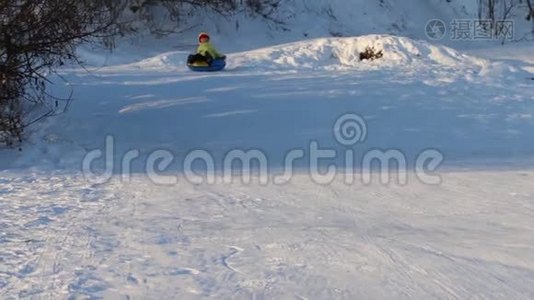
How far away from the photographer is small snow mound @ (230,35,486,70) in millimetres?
20016

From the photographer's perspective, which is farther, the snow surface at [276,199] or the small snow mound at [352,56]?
the small snow mound at [352,56]

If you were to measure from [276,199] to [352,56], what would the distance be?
41.0ft

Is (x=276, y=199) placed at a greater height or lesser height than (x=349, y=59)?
lesser

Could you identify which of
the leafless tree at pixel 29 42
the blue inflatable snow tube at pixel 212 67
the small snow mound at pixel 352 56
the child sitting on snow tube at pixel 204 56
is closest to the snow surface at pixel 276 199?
the leafless tree at pixel 29 42

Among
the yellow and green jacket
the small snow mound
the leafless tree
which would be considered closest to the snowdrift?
the small snow mound

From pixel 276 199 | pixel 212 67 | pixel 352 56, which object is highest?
pixel 352 56

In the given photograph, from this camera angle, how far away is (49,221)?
7.88m

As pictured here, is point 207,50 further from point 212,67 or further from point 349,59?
point 349,59

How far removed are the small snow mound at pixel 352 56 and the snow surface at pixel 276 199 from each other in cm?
170

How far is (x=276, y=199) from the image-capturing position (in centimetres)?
910

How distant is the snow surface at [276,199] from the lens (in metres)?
6.11

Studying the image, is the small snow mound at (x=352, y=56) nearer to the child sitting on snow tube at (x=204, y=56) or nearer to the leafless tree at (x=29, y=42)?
the child sitting on snow tube at (x=204, y=56)

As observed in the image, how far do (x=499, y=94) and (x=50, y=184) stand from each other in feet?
30.2

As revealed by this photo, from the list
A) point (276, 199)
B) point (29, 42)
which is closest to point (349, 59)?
point (29, 42)
